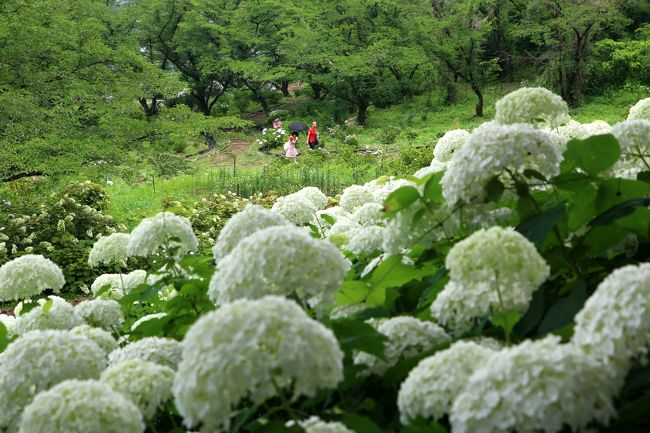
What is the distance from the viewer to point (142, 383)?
135cm

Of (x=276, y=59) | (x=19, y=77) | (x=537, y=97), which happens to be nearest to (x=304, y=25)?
(x=276, y=59)

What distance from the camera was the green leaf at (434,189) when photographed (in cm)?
167

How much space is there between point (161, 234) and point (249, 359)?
1.21 meters

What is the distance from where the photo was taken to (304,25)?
79.8ft

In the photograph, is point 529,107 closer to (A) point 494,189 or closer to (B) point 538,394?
(A) point 494,189

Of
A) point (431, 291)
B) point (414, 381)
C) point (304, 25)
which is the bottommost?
point (304, 25)

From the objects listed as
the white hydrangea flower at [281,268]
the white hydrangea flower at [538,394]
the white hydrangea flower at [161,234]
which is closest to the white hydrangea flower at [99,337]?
the white hydrangea flower at [161,234]

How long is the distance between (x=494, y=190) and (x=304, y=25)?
23.7 metres

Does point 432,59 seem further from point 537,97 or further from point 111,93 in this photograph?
point 537,97

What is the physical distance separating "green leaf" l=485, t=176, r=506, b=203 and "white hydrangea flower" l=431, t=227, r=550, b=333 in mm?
175

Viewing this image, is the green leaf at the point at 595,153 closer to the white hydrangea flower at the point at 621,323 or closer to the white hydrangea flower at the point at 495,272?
the white hydrangea flower at the point at 495,272

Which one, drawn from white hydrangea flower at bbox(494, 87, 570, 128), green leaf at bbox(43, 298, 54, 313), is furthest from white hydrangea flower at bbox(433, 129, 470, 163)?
green leaf at bbox(43, 298, 54, 313)

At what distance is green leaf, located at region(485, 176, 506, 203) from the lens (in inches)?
56.0

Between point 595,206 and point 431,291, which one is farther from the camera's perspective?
point 431,291
